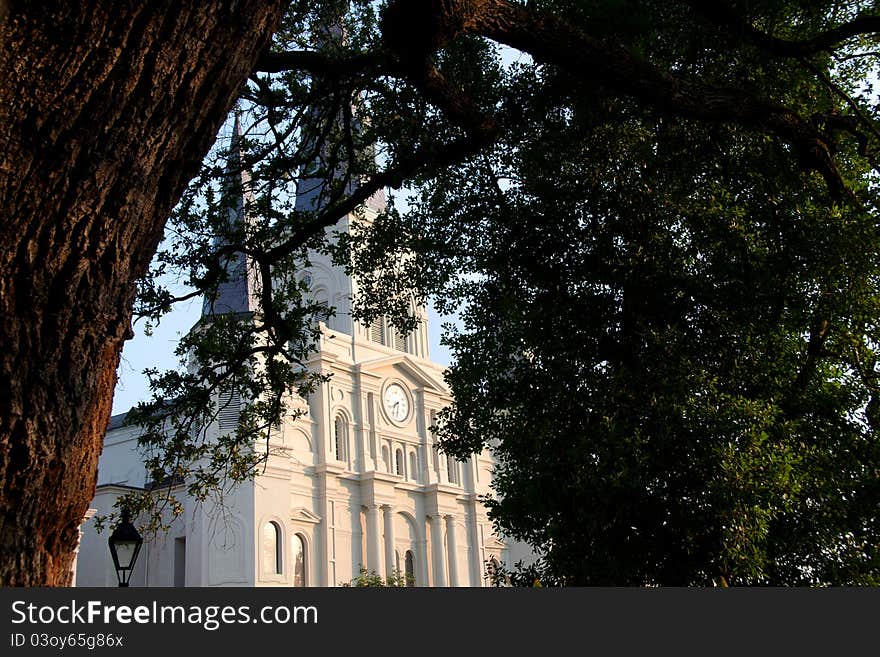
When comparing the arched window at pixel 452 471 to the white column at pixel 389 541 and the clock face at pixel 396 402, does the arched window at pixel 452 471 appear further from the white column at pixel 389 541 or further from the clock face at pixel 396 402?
the white column at pixel 389 541

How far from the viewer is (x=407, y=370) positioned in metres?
48.1

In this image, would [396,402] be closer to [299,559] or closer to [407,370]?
[407,370]

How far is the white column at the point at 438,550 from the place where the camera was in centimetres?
4450

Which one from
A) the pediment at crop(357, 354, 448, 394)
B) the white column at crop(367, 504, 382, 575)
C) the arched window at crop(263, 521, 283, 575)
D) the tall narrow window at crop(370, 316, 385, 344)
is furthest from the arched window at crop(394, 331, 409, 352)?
the arched window at crop(263, 521, 283, 575)

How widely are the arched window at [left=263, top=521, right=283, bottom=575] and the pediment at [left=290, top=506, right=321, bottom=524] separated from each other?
1.67 meters

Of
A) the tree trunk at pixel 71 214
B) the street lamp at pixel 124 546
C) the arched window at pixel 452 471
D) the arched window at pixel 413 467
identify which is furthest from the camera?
the arched window at pixel 452 471

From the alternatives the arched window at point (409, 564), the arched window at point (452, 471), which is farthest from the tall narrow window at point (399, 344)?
the arched window at point (409, 564)

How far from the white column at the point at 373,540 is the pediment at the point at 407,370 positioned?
741 cm

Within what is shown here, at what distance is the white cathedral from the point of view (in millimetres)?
35875

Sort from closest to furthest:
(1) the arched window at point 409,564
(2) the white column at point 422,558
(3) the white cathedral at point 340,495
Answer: (3) the white cathedral at point 340,495 < (1) the arched window at point 409,564 < (2) the white column at point 422,558

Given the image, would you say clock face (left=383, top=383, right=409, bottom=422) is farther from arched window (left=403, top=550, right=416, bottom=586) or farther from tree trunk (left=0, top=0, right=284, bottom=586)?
tree trunk (left=0, top=0, right=284, bottom=586)

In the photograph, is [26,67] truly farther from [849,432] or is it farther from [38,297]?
[849,432]

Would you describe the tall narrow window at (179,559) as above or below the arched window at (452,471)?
below

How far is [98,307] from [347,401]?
4179 cm
